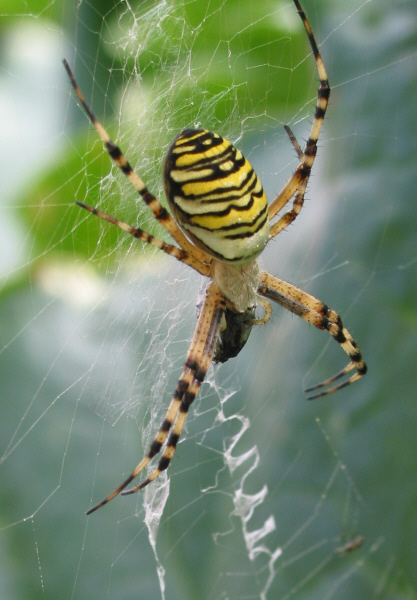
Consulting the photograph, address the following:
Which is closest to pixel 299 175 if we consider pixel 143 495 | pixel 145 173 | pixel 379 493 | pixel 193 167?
pixel 145 173

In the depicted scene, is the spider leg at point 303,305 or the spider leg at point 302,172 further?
the spider leg at point 303,305

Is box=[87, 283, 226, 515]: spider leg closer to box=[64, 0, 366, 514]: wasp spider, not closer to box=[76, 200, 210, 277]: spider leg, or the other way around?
box=[64, 0, 366, 514]: wasp spider

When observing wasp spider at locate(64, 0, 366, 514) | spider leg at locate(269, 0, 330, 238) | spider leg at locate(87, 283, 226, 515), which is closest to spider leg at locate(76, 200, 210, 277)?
wasp spider at locate(64, 0, 366, 514)

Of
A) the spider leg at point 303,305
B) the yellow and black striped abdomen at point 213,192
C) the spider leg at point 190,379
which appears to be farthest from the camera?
the spider leg at point 303,305

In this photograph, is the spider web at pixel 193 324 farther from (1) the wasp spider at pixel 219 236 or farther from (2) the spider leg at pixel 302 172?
(2) the spider leg at pixel 302 172

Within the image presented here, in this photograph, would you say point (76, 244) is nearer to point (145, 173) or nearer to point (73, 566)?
point (145, 173)

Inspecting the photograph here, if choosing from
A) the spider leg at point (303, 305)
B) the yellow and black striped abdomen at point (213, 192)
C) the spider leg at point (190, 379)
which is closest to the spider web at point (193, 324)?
the spider leg at point (190, 379)

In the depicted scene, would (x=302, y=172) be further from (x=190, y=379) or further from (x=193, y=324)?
(x=193, y=324)
